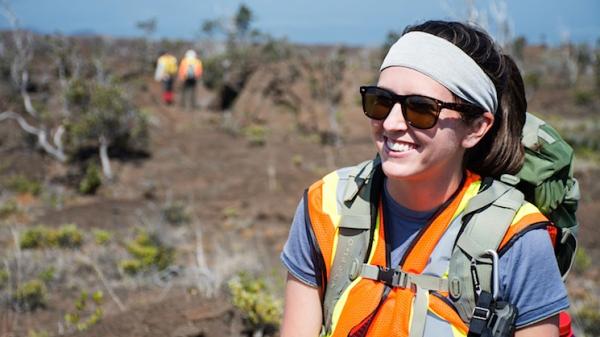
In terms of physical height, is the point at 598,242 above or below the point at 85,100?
below

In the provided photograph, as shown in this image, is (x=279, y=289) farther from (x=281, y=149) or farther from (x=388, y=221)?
(x=281, y=149)

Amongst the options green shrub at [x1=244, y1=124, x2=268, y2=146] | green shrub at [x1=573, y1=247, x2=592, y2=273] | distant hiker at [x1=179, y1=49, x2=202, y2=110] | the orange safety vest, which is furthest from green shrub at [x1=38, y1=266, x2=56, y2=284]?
distant hiker at [x1=179, y1=49, x2=202, y2=110]

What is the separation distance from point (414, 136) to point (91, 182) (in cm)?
1088

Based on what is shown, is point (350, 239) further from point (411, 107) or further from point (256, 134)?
point (256, 134)

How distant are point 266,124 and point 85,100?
21.2 feet

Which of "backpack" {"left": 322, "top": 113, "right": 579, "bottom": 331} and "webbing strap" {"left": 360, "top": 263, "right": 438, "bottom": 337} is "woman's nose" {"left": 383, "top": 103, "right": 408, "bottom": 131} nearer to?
"backpack" {"left": 322, "top": 113, "right": 579, "bottom": 331}

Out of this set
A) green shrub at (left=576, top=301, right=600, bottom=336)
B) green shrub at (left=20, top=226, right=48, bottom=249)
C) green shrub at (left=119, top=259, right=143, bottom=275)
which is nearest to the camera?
green shrub at (left=576, top=301, right=600, bottom=336)

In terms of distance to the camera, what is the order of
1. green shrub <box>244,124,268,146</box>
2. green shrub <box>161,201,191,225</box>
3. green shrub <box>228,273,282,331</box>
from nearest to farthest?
1. green shrub <box>228,273,282,331</box>
2. green shrub <box>161,201,191,225</box>
3. green shrub <box>244,124,268,146</box>

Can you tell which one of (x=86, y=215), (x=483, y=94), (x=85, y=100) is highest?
(x=483, y=94)

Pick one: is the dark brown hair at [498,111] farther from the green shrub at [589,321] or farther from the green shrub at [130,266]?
the green shrub at [130,266]

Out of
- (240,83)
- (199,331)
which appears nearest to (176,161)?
(240,83)

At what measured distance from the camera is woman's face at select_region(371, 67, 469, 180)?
1.66 meters

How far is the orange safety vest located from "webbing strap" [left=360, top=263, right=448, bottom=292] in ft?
0.04

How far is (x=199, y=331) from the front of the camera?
3.78 metres
